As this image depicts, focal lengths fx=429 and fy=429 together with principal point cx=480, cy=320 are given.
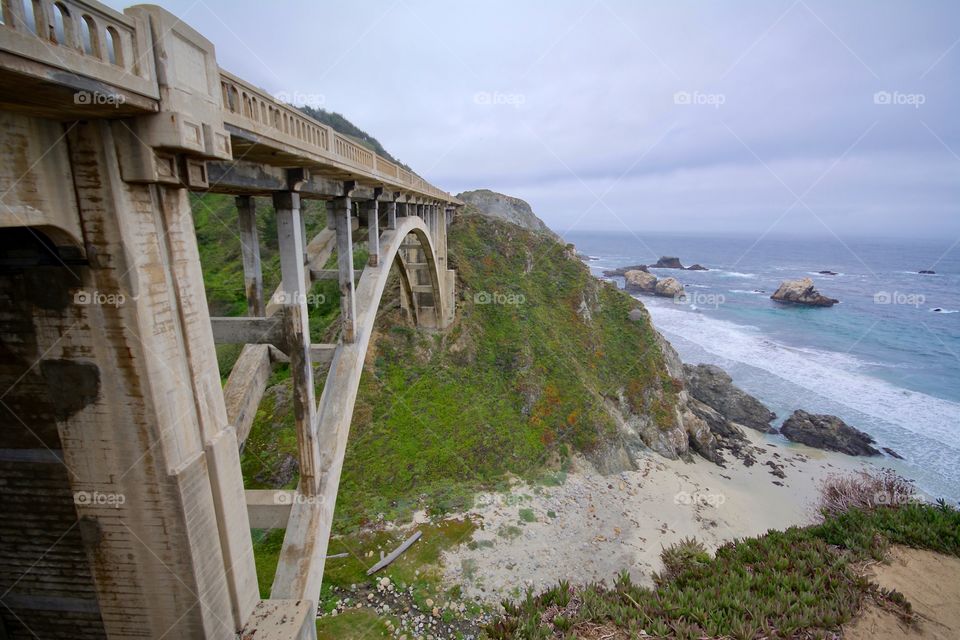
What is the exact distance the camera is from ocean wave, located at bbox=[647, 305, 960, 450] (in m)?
28.7

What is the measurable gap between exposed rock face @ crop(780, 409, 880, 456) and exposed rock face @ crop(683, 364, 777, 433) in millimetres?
1244

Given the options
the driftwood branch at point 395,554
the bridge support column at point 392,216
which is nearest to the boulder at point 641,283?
the bridge support column at point 392,216

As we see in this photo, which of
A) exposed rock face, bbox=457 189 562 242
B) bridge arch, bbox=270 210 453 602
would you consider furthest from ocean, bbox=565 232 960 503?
bridge arch, bbox=270 210 453 602

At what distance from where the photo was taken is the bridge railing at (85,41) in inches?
100.0

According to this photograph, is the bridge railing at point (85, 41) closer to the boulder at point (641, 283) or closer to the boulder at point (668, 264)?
the boulder at point (641, 283)

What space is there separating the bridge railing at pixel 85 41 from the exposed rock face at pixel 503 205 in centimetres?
5064

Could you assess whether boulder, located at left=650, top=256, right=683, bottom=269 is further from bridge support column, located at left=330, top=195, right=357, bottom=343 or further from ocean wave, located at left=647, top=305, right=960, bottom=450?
bridge support column, located at left=330, top=195, right=357, bottom=343

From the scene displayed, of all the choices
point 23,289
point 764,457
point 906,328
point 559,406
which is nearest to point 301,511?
point 23,289

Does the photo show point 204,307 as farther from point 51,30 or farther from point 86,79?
point 51,30

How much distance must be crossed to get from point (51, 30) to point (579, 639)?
762 cm

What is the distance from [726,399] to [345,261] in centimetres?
2836

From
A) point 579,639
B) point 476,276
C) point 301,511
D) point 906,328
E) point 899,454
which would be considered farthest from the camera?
point 906,328

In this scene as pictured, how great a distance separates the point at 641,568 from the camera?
13344 millimetres

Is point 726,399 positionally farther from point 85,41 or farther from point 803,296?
point 803,296
